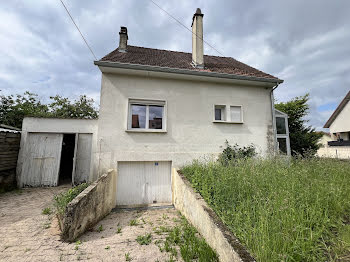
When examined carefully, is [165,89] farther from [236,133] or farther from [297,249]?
[297,249]

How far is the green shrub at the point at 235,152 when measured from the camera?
19.6 feet

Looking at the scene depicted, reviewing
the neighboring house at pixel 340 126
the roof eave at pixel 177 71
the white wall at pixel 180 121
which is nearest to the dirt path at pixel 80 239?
the white wall at pixel 180 121

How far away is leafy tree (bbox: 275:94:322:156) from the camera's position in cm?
960

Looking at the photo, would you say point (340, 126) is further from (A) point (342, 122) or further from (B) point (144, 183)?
(B) point (144, 183)

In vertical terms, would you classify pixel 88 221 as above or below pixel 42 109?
below

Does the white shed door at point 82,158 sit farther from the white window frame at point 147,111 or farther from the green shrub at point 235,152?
the green shrub at point 235,152

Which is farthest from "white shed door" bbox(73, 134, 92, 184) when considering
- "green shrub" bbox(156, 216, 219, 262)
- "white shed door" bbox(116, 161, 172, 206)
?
"green shrub" bbox(156, 216, 219, 262)

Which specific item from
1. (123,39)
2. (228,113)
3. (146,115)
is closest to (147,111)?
(146,115)

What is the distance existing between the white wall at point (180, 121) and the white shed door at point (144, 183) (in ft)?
1.29

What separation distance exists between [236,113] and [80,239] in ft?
22.8

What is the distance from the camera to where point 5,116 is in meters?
11.4

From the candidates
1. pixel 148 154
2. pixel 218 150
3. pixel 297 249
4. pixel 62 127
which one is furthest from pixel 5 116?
pixel 297 249

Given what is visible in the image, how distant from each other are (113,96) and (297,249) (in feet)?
20.8

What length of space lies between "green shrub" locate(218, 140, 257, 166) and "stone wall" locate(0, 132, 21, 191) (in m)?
8.79
